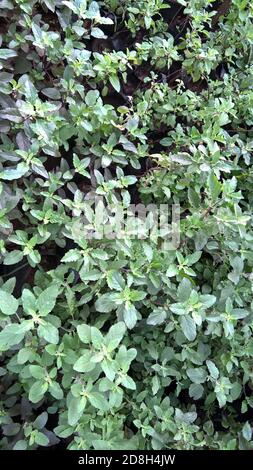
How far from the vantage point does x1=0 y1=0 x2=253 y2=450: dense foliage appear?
1.10 meters

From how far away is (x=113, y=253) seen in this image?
117 centimetres

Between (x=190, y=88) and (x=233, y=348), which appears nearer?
(x=233, y=348)

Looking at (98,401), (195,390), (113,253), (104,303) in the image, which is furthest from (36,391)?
(195,390)

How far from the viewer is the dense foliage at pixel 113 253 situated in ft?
3.60

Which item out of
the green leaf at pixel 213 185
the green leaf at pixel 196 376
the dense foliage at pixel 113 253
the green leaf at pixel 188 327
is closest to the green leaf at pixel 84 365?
the dense foliage at pixel 113 253

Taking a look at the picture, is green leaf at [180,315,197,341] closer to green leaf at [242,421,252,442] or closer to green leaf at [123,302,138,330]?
green leaf at [123,302,138,330]

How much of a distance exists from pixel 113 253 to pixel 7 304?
0.29 meters

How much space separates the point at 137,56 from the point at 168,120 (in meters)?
0.22

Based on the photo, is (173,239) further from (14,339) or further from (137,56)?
(137,56)

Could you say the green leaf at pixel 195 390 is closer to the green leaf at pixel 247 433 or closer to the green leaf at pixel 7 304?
the green leaf at pixel 247 433

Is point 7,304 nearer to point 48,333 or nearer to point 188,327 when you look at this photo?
point 48,333

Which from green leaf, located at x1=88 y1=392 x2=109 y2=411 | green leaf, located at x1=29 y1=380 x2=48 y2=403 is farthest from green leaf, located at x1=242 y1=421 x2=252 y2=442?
green leaf, located at x1=29 y1=380 x2=48 y2=403
